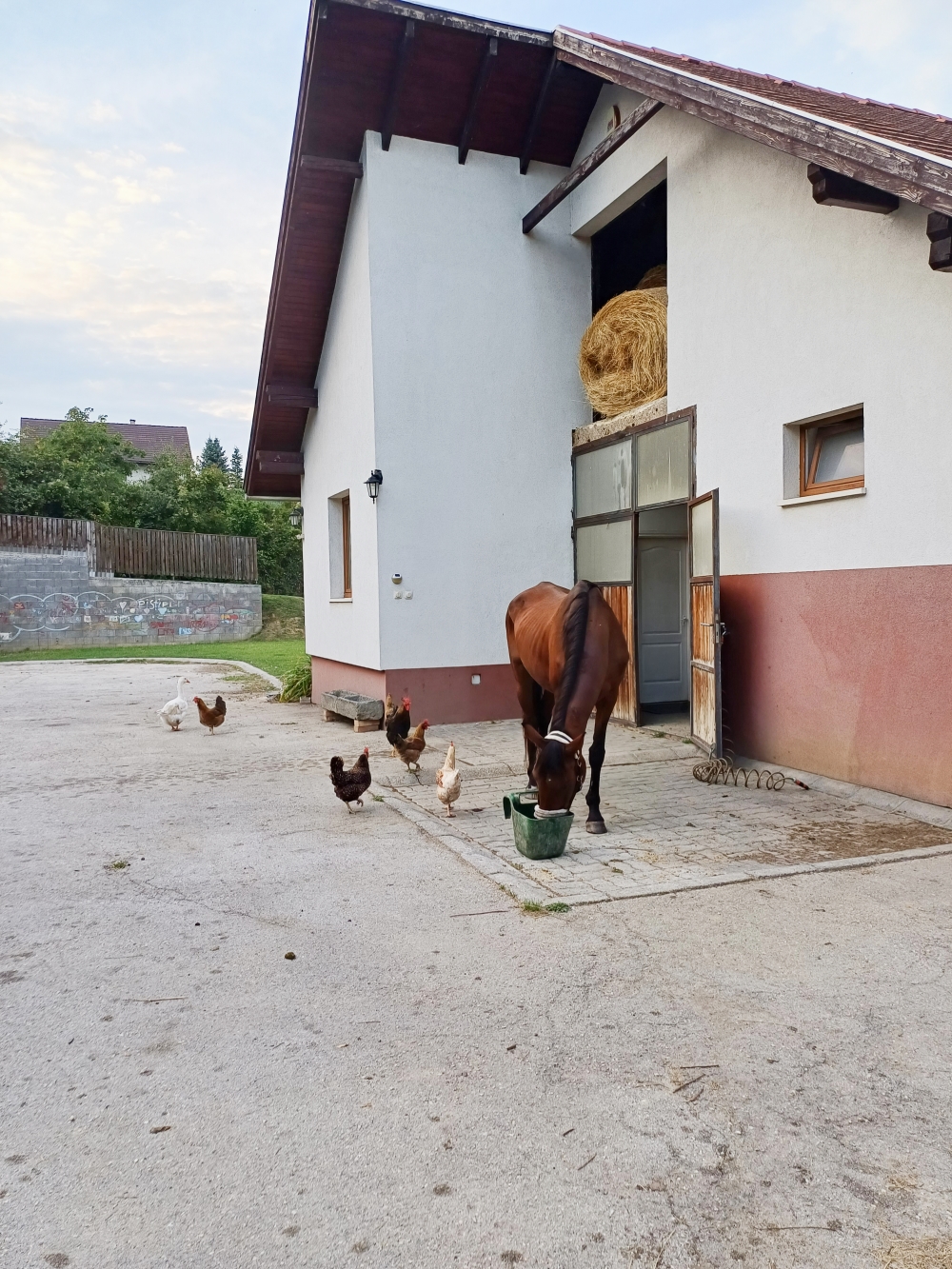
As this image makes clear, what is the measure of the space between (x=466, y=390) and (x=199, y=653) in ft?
49.0

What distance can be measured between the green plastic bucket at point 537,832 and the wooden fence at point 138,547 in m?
22.9

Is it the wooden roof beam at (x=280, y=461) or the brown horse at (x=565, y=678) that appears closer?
the brown horse at (x=565, y=678)

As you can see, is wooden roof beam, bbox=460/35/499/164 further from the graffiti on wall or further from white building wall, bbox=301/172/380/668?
the graffiti on wall

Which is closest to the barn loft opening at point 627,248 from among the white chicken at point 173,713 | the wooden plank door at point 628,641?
the wooden plank door at point 628,641

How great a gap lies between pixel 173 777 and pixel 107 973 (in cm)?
441

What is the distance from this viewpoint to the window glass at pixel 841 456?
22.3 ft

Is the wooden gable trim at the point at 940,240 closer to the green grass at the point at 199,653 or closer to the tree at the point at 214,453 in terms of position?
the green grass at the point at 199,653

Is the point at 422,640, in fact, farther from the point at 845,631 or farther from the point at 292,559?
the point at 292,559


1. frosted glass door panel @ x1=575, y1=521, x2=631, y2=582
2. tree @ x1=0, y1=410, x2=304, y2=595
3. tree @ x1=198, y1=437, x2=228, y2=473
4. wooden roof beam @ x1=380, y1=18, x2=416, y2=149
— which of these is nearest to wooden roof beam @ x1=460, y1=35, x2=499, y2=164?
wooden roof beam @ x1=380, y1=18, x2=416, y2=149

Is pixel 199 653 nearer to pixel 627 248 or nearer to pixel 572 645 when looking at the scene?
pixel 627 248

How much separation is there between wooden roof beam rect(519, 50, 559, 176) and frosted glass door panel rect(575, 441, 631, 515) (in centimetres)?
364

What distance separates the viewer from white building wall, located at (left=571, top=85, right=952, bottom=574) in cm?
600

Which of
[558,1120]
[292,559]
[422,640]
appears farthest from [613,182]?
[292,559]

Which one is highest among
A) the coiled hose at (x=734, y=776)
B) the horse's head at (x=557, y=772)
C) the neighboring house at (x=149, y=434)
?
the neighboring house at (x=149, y=434)
